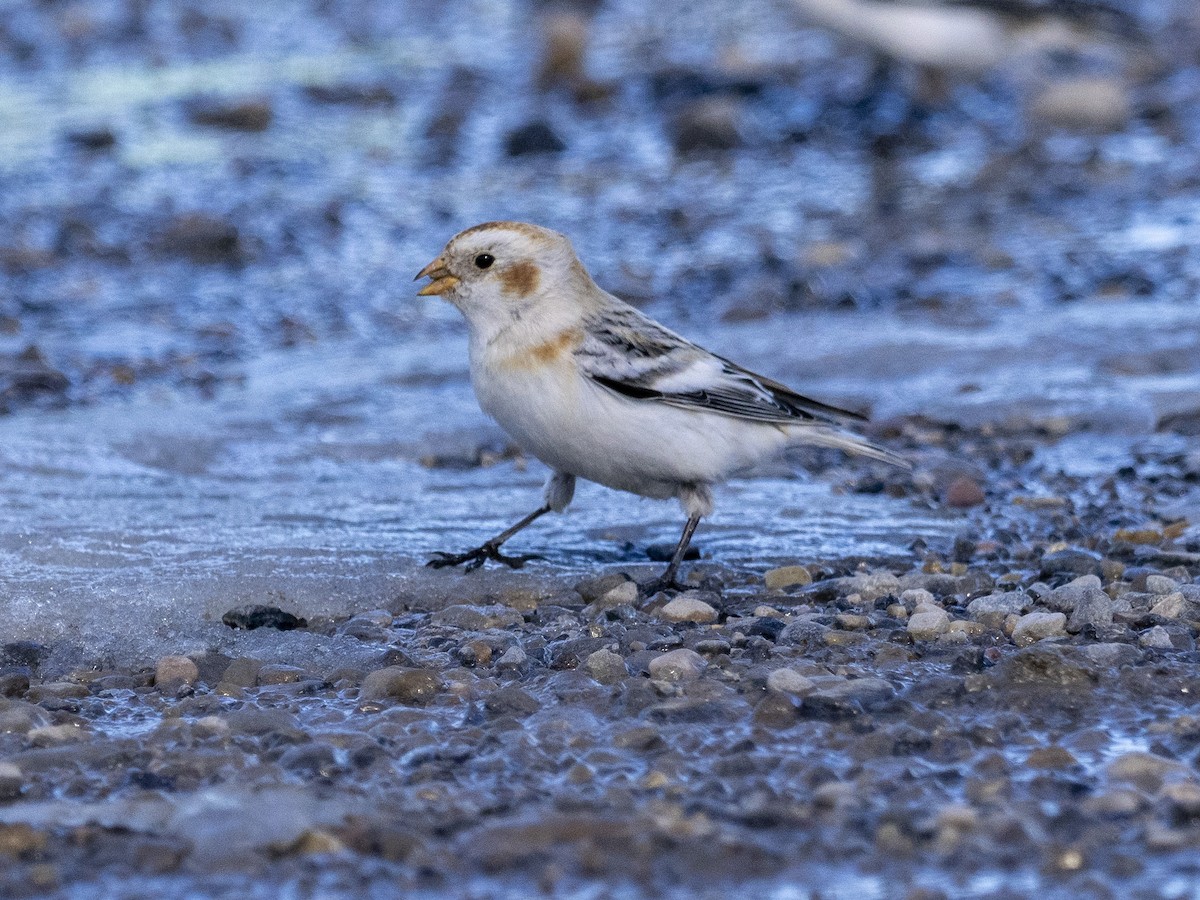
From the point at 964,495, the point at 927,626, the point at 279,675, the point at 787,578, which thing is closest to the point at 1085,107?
the point at 964,495

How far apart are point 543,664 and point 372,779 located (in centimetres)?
69

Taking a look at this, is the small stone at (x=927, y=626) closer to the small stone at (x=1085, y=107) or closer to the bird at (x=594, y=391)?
the bird at (x=594, y=391)

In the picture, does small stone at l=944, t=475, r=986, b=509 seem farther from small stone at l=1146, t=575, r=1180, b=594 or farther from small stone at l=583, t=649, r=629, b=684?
small stone at l=583, t=649, r=629, b=684

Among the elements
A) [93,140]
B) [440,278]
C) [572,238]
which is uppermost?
[93,140]

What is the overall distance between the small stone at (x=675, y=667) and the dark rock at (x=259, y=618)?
0.88 m

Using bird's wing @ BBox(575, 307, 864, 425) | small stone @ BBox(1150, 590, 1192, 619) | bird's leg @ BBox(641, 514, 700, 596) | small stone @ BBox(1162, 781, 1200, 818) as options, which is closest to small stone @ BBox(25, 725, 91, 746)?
bird's leg @ BBox(641, 514, 700, 596)

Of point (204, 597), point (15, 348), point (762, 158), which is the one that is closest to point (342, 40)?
point (762, 158)

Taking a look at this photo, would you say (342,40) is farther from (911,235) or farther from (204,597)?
(204,597)

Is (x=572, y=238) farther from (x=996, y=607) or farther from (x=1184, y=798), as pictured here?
(x=1184, y=798)

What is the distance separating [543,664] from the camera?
3568mm

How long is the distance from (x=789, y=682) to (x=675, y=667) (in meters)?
0.25

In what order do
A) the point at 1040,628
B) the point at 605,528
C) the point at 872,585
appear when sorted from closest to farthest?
the point at 1040,628 < the point at 872,585 < the point at 605,528

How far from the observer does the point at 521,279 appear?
4.35 metres

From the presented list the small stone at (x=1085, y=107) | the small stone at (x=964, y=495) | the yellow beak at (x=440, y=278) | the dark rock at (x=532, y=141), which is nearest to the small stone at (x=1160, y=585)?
the small stone at (x=964, y=495)
